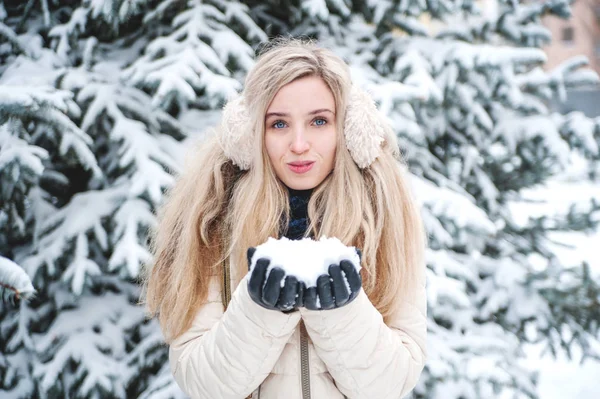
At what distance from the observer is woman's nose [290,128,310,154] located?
1.42 meters

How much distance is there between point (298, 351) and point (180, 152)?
1.68 m

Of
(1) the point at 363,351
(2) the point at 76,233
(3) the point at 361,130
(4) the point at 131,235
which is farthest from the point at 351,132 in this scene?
(2) the point at 76,233

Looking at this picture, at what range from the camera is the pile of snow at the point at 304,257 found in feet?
3.53

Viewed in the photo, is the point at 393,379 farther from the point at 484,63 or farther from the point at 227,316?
the point at 484,63

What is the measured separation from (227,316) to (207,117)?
6.51 ft

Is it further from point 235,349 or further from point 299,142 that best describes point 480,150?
point 235,349

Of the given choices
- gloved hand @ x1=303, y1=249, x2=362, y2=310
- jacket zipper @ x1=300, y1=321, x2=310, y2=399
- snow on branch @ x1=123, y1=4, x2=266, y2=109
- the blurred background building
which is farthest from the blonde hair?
the blurred background building

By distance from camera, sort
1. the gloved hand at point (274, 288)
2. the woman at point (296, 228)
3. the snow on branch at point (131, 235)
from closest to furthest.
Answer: the gloved hand at point (274, 288) < the woman at point (296, 228) < the snow on branch at point (131, 235)

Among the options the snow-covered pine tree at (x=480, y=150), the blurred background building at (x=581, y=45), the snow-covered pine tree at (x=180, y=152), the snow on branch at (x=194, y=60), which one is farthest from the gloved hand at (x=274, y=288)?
the blurred background building at (x=581, y=45)

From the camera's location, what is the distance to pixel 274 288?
1.06 m

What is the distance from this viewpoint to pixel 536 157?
11.5 feet

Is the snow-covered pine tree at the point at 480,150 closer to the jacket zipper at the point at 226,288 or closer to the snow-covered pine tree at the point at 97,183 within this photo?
the snow-covered pine tree at the point at 97,183

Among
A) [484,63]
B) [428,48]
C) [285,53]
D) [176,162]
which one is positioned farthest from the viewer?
[428,48]

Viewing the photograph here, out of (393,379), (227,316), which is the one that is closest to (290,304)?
(227,316)
